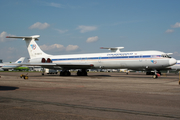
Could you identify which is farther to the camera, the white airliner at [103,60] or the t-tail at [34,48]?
the t-tail at [34,48]

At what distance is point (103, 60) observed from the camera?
105 ft

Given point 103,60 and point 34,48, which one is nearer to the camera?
point 103,60

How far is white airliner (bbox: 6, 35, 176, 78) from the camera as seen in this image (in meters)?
28.1

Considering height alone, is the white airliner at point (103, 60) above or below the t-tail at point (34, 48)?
below

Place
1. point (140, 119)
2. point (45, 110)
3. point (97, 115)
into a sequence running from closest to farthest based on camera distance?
point (140, 119) < point (97, 115) < point (45, 110)

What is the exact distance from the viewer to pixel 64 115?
5961mm

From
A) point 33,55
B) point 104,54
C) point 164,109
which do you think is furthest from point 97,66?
point 164,109

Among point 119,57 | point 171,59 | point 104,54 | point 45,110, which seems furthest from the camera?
point 104,54

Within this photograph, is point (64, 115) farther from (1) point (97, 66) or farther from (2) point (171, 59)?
(1) point (97, 66)

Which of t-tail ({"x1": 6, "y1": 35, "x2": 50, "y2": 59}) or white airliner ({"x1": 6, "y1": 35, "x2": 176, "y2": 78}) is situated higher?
t-tail ({"x1": 6, "y1": 35, "x2": 50, "y2": 59})

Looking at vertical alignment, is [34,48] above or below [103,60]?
above

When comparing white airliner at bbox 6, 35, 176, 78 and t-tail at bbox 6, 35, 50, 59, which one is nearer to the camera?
white airliner at bbox 6, 35, 176, 78

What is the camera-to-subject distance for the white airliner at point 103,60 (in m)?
28.1

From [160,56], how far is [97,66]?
34.4 ft
